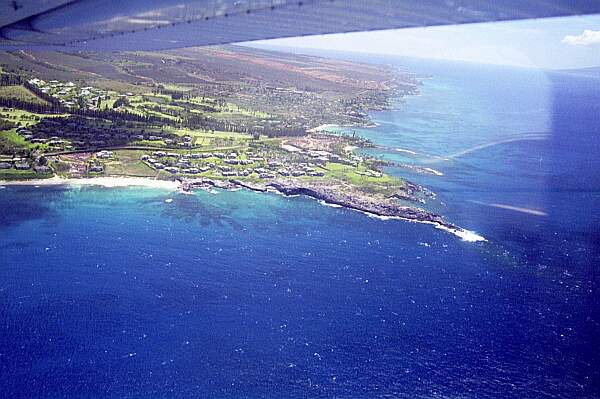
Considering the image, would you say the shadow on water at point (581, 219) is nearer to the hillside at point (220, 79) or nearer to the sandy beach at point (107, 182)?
the sandy beach at point (107, 182)

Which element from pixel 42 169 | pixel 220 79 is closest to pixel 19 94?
pixel 42 169

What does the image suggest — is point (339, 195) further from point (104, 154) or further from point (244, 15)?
point (244, 15)

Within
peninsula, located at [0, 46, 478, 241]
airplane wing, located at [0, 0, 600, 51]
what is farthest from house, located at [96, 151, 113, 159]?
airplane wing, located at [0, 0, 600, 51]

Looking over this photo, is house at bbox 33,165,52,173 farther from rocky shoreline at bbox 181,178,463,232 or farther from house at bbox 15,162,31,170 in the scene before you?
rocky shoreline at bbox 181,178,463,232

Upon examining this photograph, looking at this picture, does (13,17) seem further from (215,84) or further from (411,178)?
(215,84)

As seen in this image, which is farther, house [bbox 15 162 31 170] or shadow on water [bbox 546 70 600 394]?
house [bbox 15 162 31 170]

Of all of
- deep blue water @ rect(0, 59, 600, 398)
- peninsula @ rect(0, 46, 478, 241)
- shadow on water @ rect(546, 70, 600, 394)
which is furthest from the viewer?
peninsula @ rect(0, 46, 478, 241)

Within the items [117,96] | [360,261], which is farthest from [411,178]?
[117,96]
